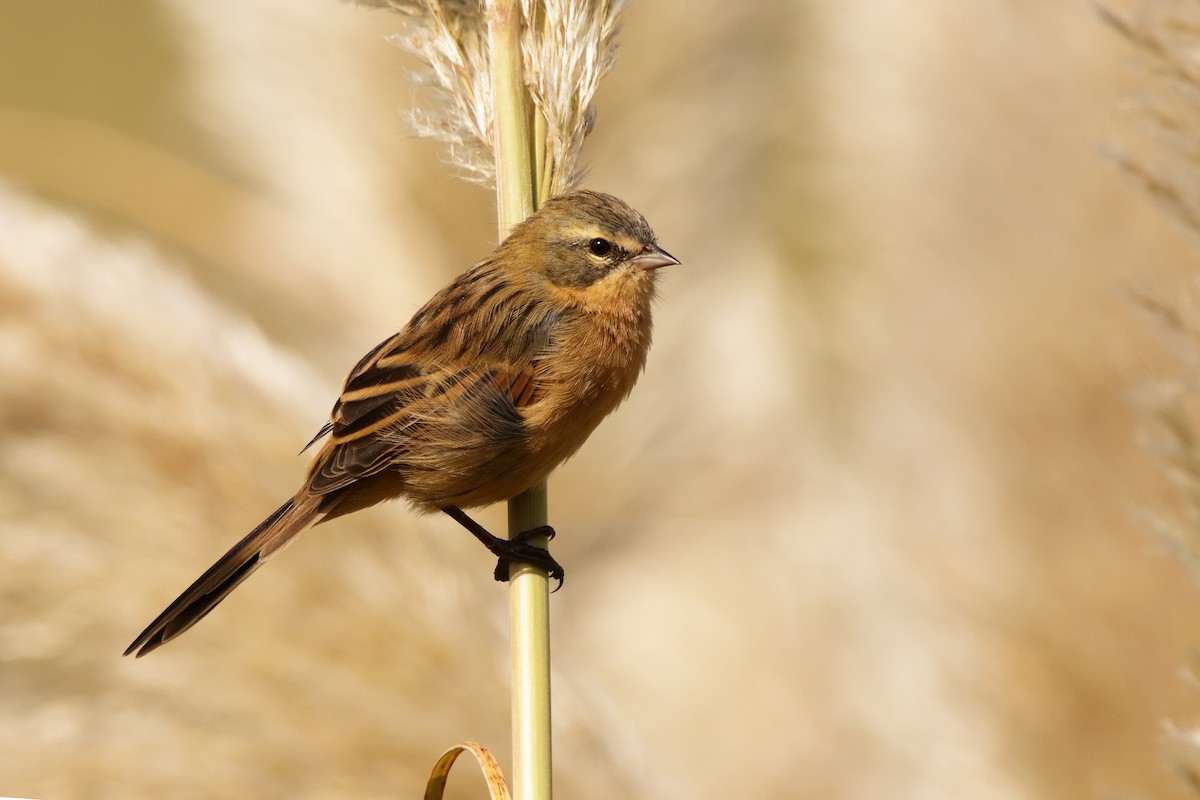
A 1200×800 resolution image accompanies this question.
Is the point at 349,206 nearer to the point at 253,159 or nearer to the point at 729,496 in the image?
the point at 253,159

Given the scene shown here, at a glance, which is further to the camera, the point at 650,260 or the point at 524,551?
the point at 650,260

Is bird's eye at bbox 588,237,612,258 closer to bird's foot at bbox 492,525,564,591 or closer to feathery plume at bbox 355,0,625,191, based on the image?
feathery plume at bbox 355,0,625,191

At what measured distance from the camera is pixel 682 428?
18.9 ft

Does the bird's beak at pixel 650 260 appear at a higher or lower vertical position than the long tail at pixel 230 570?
higher

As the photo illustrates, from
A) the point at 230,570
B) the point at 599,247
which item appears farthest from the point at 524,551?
the point at 599,247

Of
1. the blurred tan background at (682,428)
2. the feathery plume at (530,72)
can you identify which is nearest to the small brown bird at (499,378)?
the blurred tan background at (682,428)

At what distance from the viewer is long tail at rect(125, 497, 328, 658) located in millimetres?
1864

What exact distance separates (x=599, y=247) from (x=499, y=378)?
1.24 feet

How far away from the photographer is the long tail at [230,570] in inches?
73.4

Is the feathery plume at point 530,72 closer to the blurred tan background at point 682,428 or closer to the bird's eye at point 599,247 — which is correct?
the blurred tan background at point 682,428

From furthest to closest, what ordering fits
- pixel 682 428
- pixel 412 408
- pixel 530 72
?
pixel 682 428 < pixel 412 408 < pixel 530 72

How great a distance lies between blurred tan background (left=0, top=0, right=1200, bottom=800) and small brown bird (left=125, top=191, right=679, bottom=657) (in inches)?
4.2

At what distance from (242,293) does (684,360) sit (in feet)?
6.66

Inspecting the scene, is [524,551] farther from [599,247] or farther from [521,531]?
[599,247]
